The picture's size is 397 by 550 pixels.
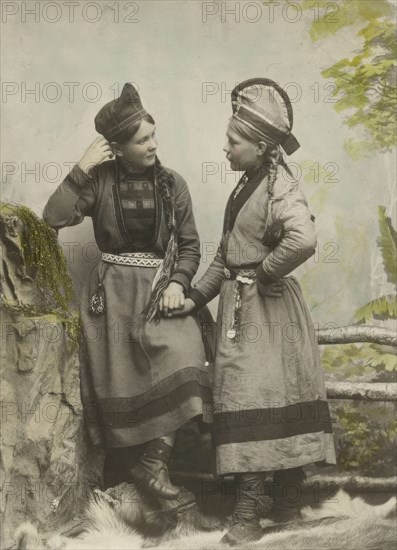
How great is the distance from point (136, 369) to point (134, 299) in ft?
0.98

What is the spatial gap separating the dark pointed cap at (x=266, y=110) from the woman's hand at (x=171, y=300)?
29.6 inches

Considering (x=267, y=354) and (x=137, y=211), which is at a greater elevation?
(x=137, y=211)

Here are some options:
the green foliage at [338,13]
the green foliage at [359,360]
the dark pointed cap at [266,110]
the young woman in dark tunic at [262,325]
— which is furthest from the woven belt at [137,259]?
the green foliage at [338,13]

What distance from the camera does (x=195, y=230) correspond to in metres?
3.74

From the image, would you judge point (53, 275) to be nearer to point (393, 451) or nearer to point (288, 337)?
point (288, 337)

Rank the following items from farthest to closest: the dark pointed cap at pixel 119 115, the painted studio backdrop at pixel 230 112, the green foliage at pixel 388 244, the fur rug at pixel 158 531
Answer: the green foliage at pixel 388 244 < the painted studio backdrop at pixel 230 112 < the dark pointed cap at pixel 119 115 < the fur rug at pixel 158 531

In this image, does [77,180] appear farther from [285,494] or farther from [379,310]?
[285,494]

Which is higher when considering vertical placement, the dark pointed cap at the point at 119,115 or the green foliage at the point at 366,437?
the dark pointed cap at the point at 119,115

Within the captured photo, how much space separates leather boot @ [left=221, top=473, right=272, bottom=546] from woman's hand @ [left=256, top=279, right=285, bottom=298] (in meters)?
0.76

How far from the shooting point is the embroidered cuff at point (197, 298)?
12.1 feet

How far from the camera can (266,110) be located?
367 centimetres

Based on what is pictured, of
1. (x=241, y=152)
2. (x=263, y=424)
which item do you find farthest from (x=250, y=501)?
(x=241, y=152)

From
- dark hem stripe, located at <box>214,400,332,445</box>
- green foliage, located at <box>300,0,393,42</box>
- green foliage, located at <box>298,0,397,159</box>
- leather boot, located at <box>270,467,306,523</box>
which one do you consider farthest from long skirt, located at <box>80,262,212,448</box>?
green foliage, located at <box>300,0,393,42</box>

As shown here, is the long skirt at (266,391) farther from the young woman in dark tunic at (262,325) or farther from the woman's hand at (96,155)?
the woman's hand at (96,155)
